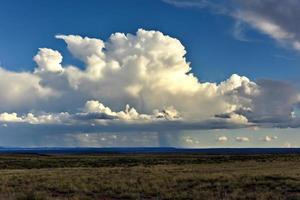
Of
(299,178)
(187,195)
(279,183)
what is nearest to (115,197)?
(187,195)

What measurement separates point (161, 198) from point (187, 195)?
53.6 inches

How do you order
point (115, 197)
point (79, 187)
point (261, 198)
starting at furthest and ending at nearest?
point (79, 187), point (115, 197), point (261, 198)

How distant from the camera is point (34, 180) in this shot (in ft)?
117

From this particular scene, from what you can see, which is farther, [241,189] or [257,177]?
[257,177]

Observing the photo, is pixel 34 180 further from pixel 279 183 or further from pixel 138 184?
pixel 279 183

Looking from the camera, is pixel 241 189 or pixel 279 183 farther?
pixel 279 183

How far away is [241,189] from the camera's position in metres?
28.0

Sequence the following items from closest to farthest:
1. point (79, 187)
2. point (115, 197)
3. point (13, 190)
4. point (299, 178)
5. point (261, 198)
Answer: point (261, 198) < point (115, 197) < point (13, 190) < point (79, 187) < point (299, 178)

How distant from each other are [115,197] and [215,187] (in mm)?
6394

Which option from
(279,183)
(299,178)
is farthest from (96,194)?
(299,178)

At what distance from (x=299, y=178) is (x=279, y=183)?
12.1ft

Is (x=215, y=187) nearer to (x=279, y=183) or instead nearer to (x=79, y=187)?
(x=279, y=183)

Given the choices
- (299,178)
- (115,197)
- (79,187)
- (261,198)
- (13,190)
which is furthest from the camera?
(299,178)

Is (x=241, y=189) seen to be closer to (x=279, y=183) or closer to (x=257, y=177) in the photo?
(x=279, y=183)
